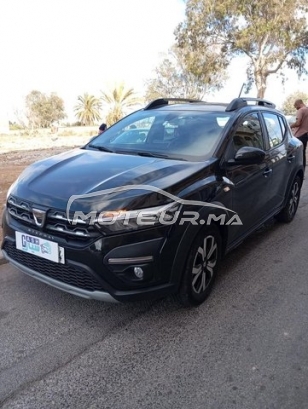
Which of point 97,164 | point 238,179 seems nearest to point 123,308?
point 97,164

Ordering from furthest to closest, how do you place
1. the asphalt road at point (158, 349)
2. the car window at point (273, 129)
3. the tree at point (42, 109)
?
1. the tree at point (42, 109)
2. the car window at point (273, 129)
3. the asphalt road at point (158, 349)

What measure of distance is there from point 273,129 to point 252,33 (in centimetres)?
1852

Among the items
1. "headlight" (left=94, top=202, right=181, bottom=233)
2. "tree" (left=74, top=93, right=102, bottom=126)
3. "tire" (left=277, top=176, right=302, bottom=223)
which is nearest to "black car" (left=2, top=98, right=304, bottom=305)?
"headlight" (left=94, top=202, right=181, bottom=233)

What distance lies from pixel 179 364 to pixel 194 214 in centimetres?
106

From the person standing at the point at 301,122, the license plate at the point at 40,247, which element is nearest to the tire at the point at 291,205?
the license plate at the point at 40,247

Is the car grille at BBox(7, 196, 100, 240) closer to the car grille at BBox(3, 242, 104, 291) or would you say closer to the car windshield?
the car grille at BBox(3, 242, 104, 291)

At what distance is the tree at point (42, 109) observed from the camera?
55719 mm

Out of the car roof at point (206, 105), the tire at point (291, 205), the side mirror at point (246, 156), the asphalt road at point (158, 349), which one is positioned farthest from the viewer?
the tire at point (291, 205)

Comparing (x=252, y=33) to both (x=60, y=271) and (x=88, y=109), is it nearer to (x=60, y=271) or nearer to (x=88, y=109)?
(x=60, y=271)

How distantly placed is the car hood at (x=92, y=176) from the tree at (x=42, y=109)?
179 ft

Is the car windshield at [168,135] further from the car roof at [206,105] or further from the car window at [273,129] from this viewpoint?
the car window at [273,129]

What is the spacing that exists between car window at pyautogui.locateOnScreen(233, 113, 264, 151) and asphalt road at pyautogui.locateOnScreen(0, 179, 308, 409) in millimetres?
1335

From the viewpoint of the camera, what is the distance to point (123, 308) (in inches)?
126

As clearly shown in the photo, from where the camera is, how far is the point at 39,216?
2.78m
